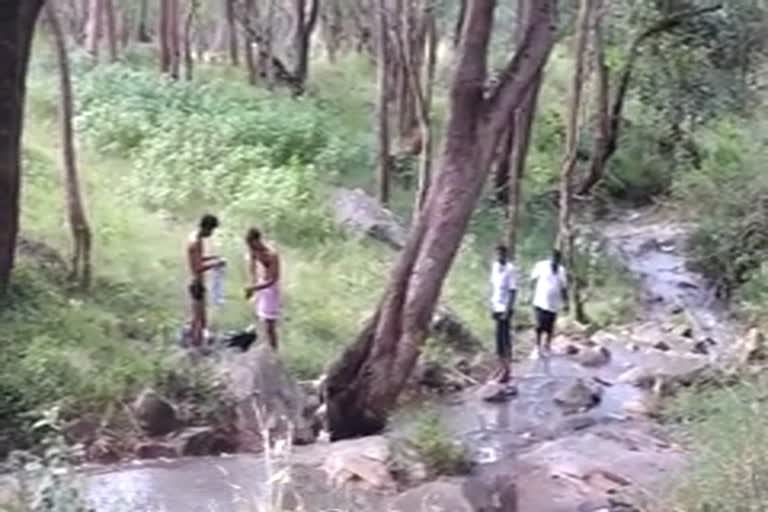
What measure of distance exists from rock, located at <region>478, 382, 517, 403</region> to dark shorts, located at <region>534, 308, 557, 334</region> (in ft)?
4.65

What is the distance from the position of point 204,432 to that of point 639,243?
689 inches

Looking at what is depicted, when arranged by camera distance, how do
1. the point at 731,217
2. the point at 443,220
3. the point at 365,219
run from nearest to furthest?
1. the point at 443,220
2. the point at 365,219
3. the point at 731,217

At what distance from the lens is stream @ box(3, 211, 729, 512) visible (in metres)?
12.2

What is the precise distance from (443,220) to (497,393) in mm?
4493

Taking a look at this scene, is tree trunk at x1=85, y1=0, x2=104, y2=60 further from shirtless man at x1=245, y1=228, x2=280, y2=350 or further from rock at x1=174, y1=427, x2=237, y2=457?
rock at x1=174, y1=427, x2=237, y2=457

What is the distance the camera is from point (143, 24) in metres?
45.7

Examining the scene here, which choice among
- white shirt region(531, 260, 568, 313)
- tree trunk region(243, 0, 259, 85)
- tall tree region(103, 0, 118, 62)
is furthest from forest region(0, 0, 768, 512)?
white shirt region(531, 260, 568, 313)

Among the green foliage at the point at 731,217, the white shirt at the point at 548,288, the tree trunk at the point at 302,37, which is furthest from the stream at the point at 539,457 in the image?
the tree trunk at the point at 302,37

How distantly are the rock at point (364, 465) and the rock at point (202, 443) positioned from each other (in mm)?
1574

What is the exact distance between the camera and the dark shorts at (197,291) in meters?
16.1

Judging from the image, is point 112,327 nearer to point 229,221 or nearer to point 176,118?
point 229,221

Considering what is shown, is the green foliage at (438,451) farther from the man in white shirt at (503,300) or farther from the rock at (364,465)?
the man in white shirt at (503,300)

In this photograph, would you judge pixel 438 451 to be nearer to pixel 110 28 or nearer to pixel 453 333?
pixel 453 333

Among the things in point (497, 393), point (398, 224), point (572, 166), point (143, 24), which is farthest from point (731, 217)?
point (143, 24)
